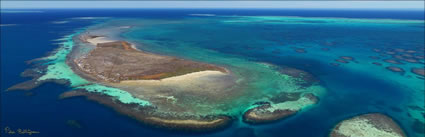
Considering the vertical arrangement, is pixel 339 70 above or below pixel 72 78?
above

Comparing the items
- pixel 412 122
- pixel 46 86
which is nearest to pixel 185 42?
pixel 46 86

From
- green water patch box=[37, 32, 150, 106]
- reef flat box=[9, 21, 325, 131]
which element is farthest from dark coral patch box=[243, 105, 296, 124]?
green water patch box=[37, 32, 150, 106]

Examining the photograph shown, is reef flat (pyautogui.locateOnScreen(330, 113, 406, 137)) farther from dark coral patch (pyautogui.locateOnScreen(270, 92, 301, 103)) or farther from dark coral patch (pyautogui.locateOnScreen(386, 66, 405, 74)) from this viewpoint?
dark coral patch (pyautogui.locateOnScreen(386, 66, 405, 74))

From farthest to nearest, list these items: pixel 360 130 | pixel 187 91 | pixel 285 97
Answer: pixel 187 91 < pixel 285 97 < pixel 360 130

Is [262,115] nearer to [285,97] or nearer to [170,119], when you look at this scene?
[285,97]

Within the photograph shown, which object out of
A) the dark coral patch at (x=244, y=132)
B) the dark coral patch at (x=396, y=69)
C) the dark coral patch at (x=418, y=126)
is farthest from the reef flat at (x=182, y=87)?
the dark coral patch at (x=396, y=69)

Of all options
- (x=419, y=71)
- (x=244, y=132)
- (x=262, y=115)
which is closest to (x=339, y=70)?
(x=419, y=71)

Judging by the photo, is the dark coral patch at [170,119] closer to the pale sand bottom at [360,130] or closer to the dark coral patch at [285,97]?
the dark coral patch at [285,97]

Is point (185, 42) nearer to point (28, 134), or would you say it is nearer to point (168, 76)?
point (168, 76)

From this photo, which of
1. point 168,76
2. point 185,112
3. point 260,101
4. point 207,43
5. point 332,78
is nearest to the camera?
point 185,112
